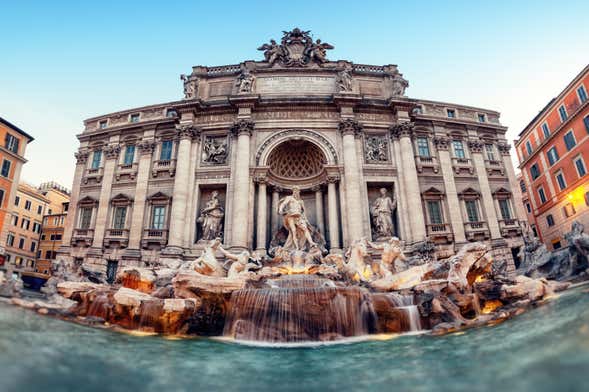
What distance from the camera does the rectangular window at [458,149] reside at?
23656mm

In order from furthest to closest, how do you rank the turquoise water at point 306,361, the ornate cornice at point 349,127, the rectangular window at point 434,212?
the rectangular window at point 434,212 < the ornate cornice at point 349,127 < the turquoise water at point 306,361

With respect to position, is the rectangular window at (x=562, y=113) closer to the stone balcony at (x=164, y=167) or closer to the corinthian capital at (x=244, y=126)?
the corinthian capital at (x=244, y=126)

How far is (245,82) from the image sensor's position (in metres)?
22.2

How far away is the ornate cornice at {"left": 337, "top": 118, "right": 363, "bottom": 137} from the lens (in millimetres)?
21203

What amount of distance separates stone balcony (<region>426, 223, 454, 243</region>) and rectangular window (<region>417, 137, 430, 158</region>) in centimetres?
514

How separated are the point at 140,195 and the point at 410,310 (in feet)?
60.1

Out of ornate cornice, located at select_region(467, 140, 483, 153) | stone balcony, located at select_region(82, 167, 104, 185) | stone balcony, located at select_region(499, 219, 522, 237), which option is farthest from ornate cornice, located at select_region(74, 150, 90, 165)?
stone balcony, located at select_region(499, 219, 522, 237)

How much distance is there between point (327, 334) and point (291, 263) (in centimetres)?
726

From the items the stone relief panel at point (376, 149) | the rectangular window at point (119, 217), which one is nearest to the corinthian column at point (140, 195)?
the rectangular window at point (119, 217)

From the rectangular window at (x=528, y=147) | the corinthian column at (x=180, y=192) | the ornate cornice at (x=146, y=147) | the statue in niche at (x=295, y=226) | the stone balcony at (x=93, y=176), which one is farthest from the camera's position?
the rectangular window at (x=528, y=147)

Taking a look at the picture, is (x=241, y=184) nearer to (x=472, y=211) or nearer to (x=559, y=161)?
(x=472, y=211)

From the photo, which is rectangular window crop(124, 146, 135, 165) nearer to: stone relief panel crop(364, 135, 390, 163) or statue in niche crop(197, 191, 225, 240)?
statue in niche crop(197, 191, 225, 240)

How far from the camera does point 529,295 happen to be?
10.9m

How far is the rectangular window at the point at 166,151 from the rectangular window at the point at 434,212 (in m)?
18.0
